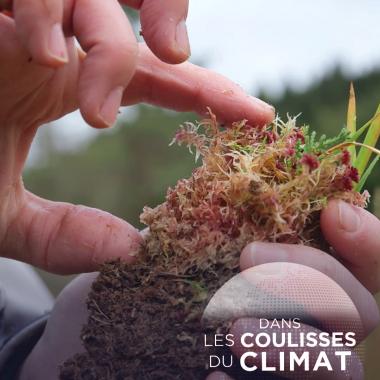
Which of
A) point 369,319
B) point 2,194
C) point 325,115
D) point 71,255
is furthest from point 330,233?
point 325,115

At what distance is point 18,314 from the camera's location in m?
1.01

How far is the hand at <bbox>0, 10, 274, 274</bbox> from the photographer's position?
1.57 ft

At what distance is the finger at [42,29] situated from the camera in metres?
0.43

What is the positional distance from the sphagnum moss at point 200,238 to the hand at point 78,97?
0.06m

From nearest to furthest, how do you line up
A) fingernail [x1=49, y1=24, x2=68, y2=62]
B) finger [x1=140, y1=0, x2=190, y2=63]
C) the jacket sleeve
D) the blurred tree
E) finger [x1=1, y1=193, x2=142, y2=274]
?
1. fingernail [x1=49, y1=24, x2=68, y2=62]
2. finger [x1=140, y1=0, x2=190, y2=63]
3. finger [x1=1, y1=193, x2=142, y2=274]
4. the jacket sleeve
5. the blurred tree

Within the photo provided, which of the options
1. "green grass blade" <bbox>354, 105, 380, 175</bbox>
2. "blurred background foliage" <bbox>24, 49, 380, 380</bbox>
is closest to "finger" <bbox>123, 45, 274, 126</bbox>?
"green grass blade" <bbox>354, 105, 380, 175</bbox>

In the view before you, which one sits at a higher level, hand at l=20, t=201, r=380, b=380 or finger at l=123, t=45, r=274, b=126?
finger at l=123, t=45, r=274, b=126

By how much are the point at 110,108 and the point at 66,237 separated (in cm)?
26

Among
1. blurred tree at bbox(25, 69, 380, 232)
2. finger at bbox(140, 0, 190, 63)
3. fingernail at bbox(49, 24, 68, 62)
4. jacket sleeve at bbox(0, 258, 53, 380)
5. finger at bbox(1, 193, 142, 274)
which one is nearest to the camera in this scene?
fingernail at bbox(49, 24, 68, 62)

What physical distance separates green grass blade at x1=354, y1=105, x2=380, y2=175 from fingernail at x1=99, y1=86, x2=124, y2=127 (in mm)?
275

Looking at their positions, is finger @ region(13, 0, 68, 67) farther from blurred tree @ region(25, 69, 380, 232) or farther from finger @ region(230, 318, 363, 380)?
blurred tree @ region(25, 69, 380, 232)

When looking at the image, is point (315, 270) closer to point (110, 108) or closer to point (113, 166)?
point (110, 108)

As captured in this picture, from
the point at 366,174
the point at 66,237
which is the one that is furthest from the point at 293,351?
the point at 66,237

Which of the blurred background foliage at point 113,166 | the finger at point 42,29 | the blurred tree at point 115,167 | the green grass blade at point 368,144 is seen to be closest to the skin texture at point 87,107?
the finger at point 42,29
